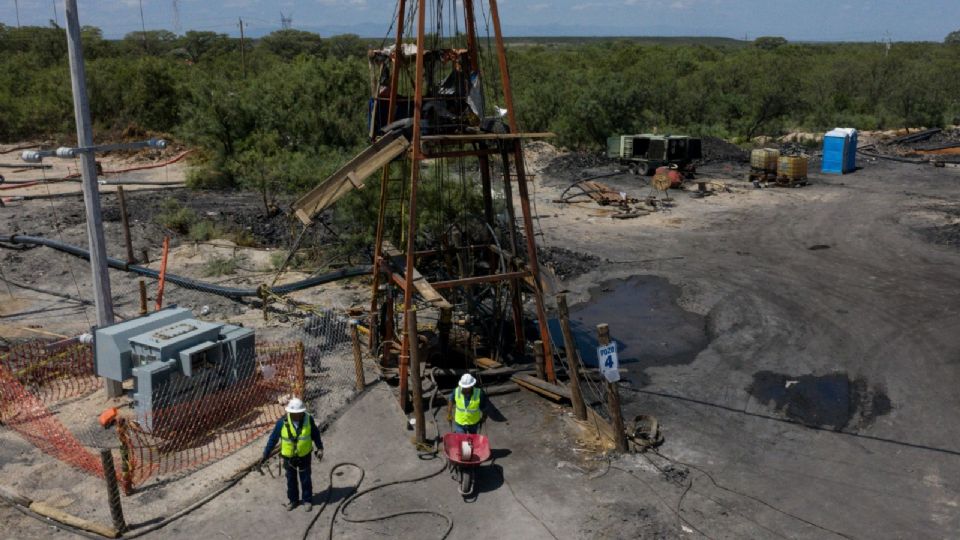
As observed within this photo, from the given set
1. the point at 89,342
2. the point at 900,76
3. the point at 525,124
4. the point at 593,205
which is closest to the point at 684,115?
the point at 525,124

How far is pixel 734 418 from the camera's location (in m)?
14.6

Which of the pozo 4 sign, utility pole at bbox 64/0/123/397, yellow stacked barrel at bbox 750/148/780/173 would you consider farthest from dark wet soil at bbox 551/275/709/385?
yellow stacked barrel at bbox 750/148/780/173

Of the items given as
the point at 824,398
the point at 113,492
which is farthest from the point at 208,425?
the point at 824,398

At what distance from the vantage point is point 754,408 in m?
15.0

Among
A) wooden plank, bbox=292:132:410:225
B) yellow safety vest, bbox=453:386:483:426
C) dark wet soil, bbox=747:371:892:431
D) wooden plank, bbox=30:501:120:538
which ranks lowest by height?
dark wet soil, bbox=747:371:892:431

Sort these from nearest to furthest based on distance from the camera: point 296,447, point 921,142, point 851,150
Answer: point 296,447, point 851,150, point 921,142

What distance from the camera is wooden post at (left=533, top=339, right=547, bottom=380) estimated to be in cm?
1479

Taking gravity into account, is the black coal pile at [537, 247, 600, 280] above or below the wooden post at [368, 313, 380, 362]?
below

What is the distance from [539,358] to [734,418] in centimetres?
361

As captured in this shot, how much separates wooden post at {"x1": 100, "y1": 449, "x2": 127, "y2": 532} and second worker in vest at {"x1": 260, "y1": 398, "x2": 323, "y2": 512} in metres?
1.94

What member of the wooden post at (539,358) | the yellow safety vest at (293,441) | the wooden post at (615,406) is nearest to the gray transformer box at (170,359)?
the yellow safety vest at (293,441)

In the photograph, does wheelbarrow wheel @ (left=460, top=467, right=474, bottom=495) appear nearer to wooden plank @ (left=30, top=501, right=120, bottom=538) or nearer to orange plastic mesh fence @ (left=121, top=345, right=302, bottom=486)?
orange plastic mesh fence @ (left=121, top=345, right=302, bottom=486)

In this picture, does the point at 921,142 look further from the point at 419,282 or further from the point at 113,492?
the point at 113,492

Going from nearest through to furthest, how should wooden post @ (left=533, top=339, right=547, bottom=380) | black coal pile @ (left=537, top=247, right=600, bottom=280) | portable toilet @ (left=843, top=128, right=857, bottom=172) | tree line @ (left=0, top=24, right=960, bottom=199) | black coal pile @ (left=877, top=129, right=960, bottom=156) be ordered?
wooden post @ (left=533, top=339, right=547, bottom=380)
black coal pile @ (left=537, top=247, right=600, bottom=280)
tree line @ (left=0, top=24, right=960, bottom=199)
portable toilet @ (left=843, top=128, right=857, bottom=172)
black coal pile @ (left=877, top=129, right=960, bottom=156)
